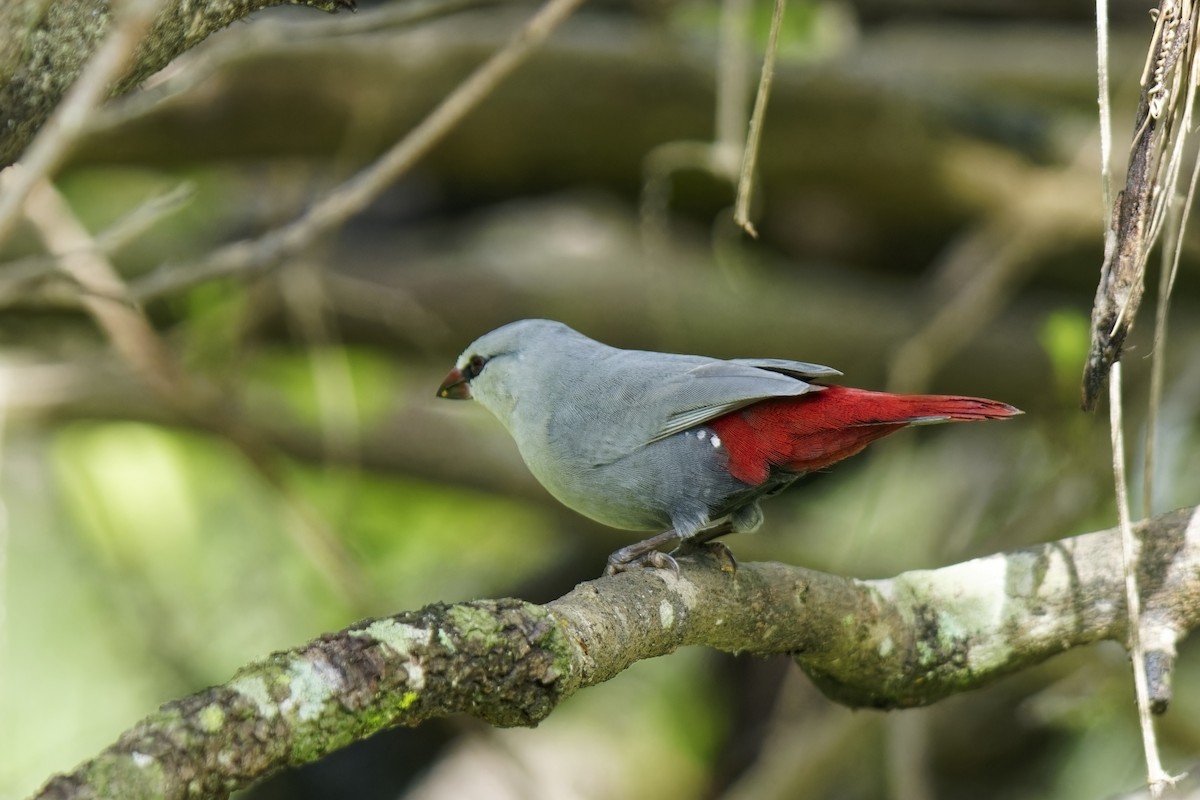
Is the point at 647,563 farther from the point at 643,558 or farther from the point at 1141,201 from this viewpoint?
the point at 1141,201

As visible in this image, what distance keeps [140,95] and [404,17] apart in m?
0.81

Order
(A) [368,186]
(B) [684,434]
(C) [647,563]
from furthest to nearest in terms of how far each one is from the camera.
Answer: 1. (A) [368,186]
2. (B) [684,434]
3. (C) [647,563]

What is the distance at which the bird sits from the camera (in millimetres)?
2510

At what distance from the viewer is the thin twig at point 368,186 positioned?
9.13 feet

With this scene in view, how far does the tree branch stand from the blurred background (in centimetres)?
197

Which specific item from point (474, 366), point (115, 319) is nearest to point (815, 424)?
point (474, 366)

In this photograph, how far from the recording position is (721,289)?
5.46m

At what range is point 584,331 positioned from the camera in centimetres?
540

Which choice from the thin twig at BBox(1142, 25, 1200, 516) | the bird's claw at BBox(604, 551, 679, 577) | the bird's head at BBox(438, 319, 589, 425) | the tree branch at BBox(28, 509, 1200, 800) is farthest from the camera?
the bird's head at BBox(438, 319, 589, 425)

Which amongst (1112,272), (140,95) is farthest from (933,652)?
(140,95)

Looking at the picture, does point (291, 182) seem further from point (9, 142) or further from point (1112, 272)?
point (1112, 272)

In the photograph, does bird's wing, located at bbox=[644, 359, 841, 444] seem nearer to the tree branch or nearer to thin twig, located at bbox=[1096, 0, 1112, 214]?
the tree branch

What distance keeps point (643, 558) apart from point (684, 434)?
0.34 m

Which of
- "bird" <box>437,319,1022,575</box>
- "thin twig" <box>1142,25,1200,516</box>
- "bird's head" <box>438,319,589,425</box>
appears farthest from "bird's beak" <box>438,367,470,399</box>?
"thin twig" <box>1142,25,1200,516</box>
